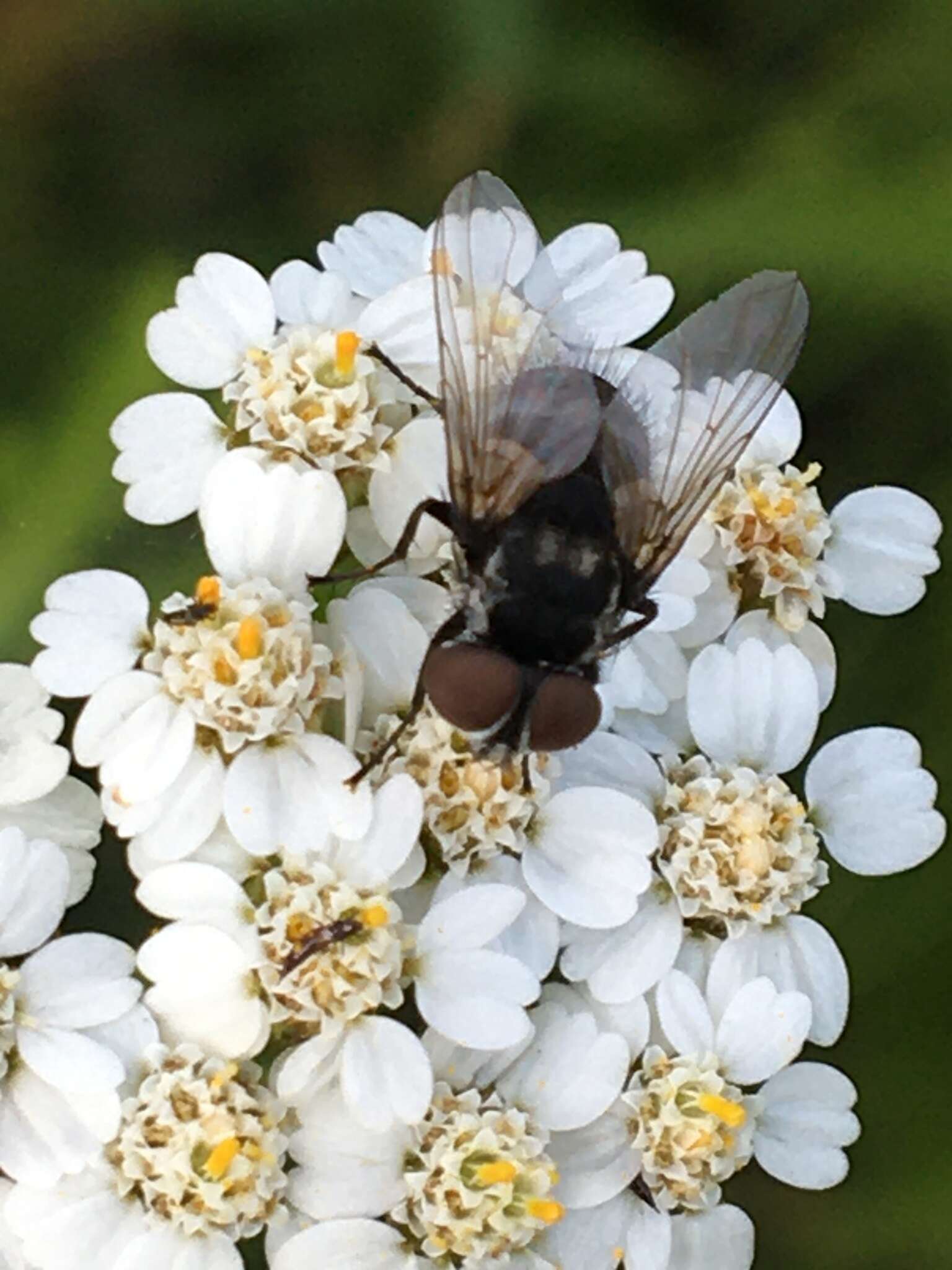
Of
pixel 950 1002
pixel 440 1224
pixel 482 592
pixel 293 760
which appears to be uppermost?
pixel 482 592

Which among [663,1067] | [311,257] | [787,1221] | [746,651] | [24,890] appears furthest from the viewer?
[311,257]

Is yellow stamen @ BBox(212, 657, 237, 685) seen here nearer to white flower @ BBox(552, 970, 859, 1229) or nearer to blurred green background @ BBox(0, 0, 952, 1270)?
blurred green background @ BBox(0, 0, 952, 1270)

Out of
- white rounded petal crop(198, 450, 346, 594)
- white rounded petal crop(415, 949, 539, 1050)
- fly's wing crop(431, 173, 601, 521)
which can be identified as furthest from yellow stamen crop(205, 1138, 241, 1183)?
fly's wing crop(431, 173, 601, 521)

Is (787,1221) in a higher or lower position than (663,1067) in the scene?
lower

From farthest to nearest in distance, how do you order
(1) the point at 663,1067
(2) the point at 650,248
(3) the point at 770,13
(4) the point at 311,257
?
(3) the point at 770,13 < (4) the point at 311,257 < (2) the point at 650,248 < (1) the point at 663,1067

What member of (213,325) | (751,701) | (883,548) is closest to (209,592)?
(213,325)

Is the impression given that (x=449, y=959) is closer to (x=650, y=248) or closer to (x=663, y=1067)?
(x=663, y=1067)

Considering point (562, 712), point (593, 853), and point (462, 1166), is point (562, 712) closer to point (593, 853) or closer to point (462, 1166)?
point (593, 853)

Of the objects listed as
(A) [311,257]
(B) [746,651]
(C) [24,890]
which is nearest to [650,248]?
(A) [311,257]
